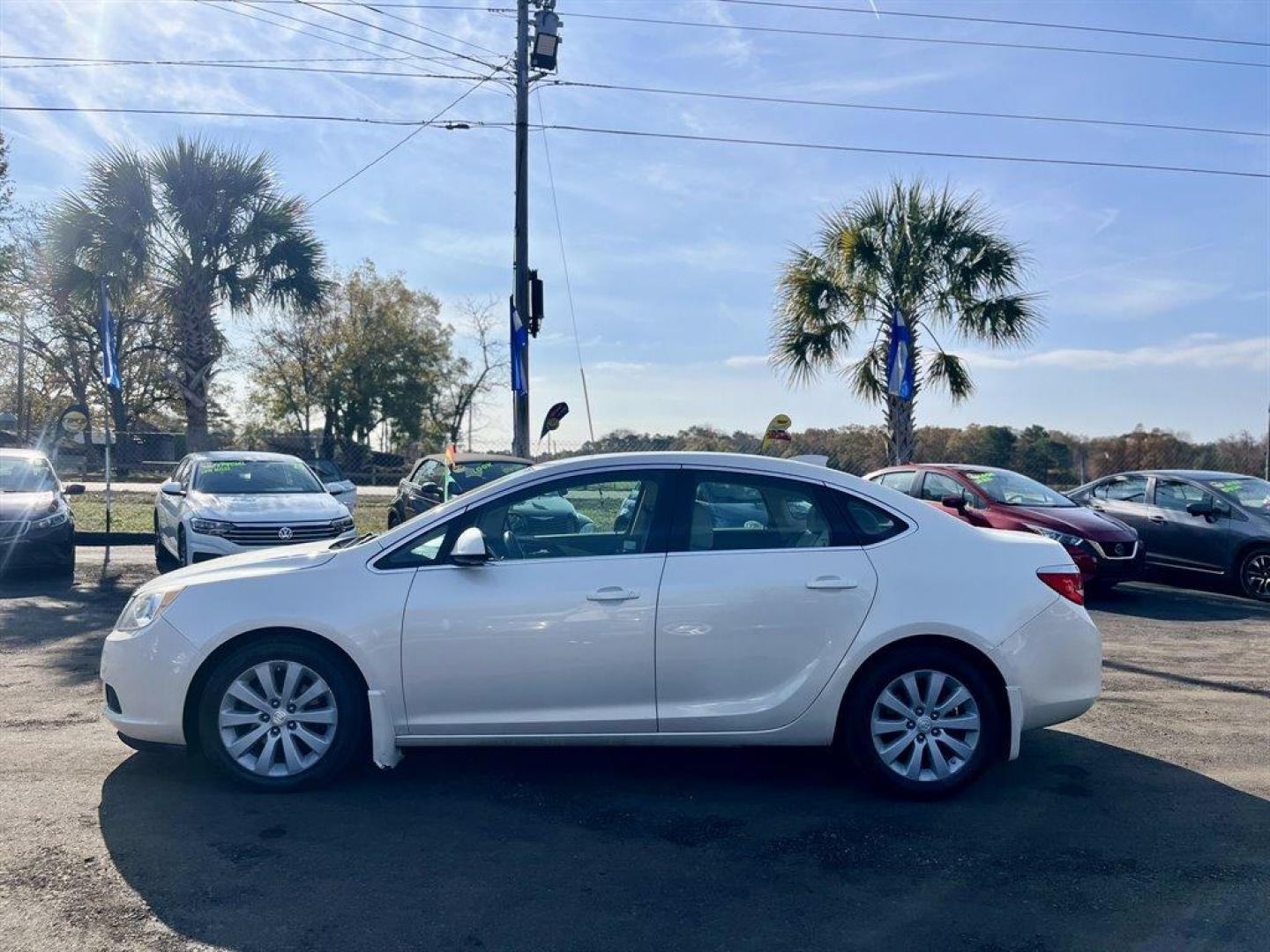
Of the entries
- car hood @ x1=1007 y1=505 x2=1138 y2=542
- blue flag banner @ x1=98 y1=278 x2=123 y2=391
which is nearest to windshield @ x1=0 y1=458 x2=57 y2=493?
blue flag banner @ x1=98 y1=278 x2=123 y2=391

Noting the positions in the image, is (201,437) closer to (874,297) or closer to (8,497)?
(8,497)

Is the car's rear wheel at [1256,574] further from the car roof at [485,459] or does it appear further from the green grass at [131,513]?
the green grass at [131,513]

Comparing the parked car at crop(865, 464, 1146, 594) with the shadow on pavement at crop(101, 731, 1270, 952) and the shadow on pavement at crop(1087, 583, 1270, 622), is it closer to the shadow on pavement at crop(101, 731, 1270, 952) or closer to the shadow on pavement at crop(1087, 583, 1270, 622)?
the shadow on pavement at crop(1087, 583, 1270, 622)

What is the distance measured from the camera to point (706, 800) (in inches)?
191

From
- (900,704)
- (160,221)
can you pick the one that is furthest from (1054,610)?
(160,221)

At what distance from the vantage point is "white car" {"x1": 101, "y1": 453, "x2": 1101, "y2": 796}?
15.5 feet

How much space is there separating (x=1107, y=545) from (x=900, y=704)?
25.3ft

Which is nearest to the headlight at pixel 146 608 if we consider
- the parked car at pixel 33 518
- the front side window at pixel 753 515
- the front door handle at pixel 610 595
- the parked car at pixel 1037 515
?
the front door handle at pixel 610 595

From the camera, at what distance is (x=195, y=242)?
20703 millimetres

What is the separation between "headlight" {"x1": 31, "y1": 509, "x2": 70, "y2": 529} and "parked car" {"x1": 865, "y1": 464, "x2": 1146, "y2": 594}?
937 cm

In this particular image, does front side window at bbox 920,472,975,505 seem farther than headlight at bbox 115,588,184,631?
Yes

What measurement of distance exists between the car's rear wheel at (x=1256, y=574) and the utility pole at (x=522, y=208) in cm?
1004

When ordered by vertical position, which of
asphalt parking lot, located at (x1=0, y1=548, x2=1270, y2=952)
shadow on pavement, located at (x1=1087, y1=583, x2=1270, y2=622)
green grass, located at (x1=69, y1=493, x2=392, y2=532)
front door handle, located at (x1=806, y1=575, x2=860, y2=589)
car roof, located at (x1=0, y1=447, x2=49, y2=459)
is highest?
car roof, located at (x1=0, y1=447, x2=49, y2=459)

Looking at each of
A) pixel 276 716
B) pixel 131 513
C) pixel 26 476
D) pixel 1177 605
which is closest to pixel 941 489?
pixel 1177 605
